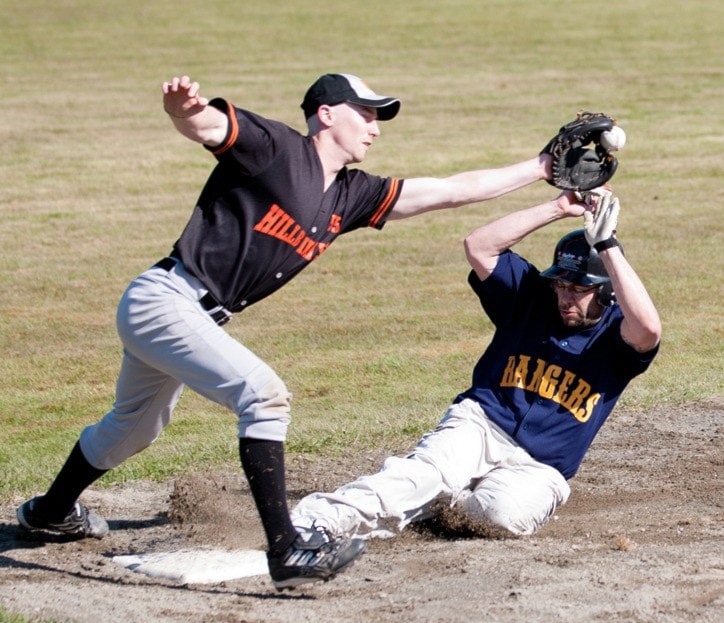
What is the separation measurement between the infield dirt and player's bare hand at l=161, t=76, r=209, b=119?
1.82 metres

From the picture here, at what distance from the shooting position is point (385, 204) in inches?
211

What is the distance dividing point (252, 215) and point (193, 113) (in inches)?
17.6

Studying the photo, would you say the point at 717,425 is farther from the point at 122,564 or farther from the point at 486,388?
the point at 122,564

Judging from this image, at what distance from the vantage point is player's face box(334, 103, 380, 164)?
202 inches

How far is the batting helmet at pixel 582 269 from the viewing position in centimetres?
570

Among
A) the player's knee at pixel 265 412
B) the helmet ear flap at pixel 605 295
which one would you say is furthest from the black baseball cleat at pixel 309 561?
the helmet ear flap at pixel 605 295

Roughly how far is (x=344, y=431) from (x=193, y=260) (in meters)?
2.70

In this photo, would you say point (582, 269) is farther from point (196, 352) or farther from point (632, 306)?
point (196, 352)

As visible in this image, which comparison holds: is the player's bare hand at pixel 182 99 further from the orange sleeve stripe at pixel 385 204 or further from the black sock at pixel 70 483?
the black sock at pixel 70 483

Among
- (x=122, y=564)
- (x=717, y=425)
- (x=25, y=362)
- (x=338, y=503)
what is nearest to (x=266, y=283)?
(x=338, y=503)

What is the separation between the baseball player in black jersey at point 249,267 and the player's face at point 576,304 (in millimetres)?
1077

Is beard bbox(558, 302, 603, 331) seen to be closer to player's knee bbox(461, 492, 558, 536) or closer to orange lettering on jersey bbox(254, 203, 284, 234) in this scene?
player's knee bbox(461, 492, 558, 536)

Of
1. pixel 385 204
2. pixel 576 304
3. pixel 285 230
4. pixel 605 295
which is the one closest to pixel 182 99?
pixel 285 230

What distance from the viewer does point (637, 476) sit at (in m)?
6.56
